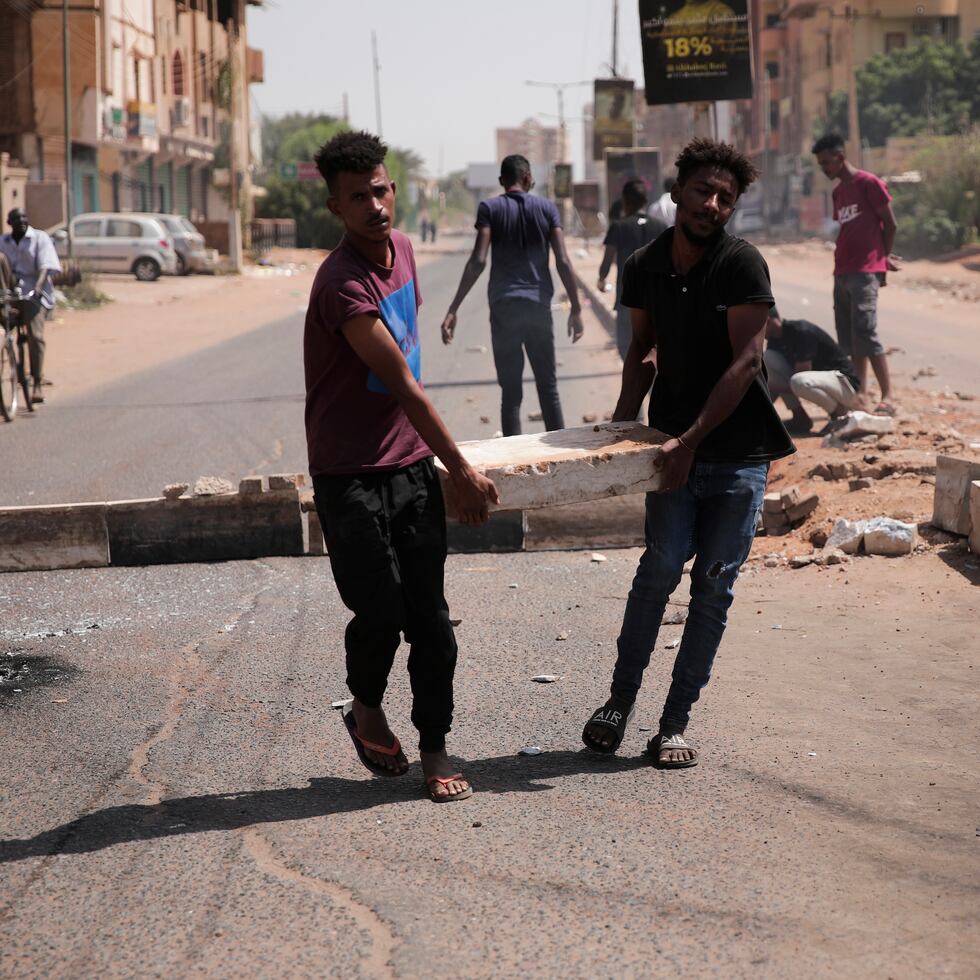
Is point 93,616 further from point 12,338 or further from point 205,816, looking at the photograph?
point 12,338

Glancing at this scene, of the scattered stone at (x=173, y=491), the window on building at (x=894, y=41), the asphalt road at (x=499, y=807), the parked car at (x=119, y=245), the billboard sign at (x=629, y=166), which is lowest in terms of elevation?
the asphalt road at (x=499, y=807)

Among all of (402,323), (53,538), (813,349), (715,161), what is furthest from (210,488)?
(813,349)

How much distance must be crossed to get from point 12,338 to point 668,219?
19.4ft

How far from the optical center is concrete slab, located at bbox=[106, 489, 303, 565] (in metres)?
7.18

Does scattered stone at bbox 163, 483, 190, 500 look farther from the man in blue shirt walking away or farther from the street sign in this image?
the street sign

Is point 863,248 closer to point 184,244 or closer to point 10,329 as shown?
point 10,329

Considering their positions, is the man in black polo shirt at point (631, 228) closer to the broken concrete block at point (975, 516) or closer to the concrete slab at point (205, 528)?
the concrete slab at point (205, 528)

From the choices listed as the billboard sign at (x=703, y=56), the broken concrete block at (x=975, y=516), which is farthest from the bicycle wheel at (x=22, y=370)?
the broken concrete block at (x=975, y=516)

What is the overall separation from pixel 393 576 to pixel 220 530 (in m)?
3.52

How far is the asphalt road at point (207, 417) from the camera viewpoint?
33.0 feet

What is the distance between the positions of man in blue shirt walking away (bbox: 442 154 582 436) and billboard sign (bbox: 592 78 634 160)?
1269 inches

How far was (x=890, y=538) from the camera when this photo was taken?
688 centimetres

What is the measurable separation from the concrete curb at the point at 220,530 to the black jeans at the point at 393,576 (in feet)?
10.3

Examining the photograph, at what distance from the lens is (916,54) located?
215 ft
